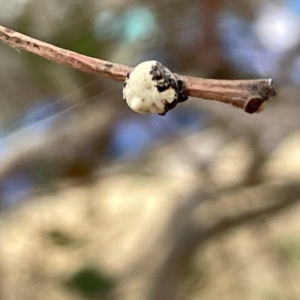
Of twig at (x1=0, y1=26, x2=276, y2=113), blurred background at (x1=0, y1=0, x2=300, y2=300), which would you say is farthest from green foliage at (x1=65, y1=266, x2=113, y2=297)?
twig at (x1=0, y1=26, x2=276, y2=113)

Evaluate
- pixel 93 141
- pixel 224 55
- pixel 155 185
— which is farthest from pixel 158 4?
pixel 155 185

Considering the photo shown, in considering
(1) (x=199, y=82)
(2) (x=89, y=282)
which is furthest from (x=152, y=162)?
(1) (x=199, y=82)

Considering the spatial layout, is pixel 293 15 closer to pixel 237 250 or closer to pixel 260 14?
pixel 260 14

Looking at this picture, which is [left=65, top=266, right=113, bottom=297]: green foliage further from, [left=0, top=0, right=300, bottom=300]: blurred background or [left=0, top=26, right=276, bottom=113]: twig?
[left=0, top=26, right=276, bottom=113]: twig

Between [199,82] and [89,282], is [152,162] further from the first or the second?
[199,82]

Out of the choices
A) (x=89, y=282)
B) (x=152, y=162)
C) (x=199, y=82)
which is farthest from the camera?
(x=152, y=162)

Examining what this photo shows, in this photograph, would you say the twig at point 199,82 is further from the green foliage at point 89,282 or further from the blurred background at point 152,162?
the green foliage at point 89,282
